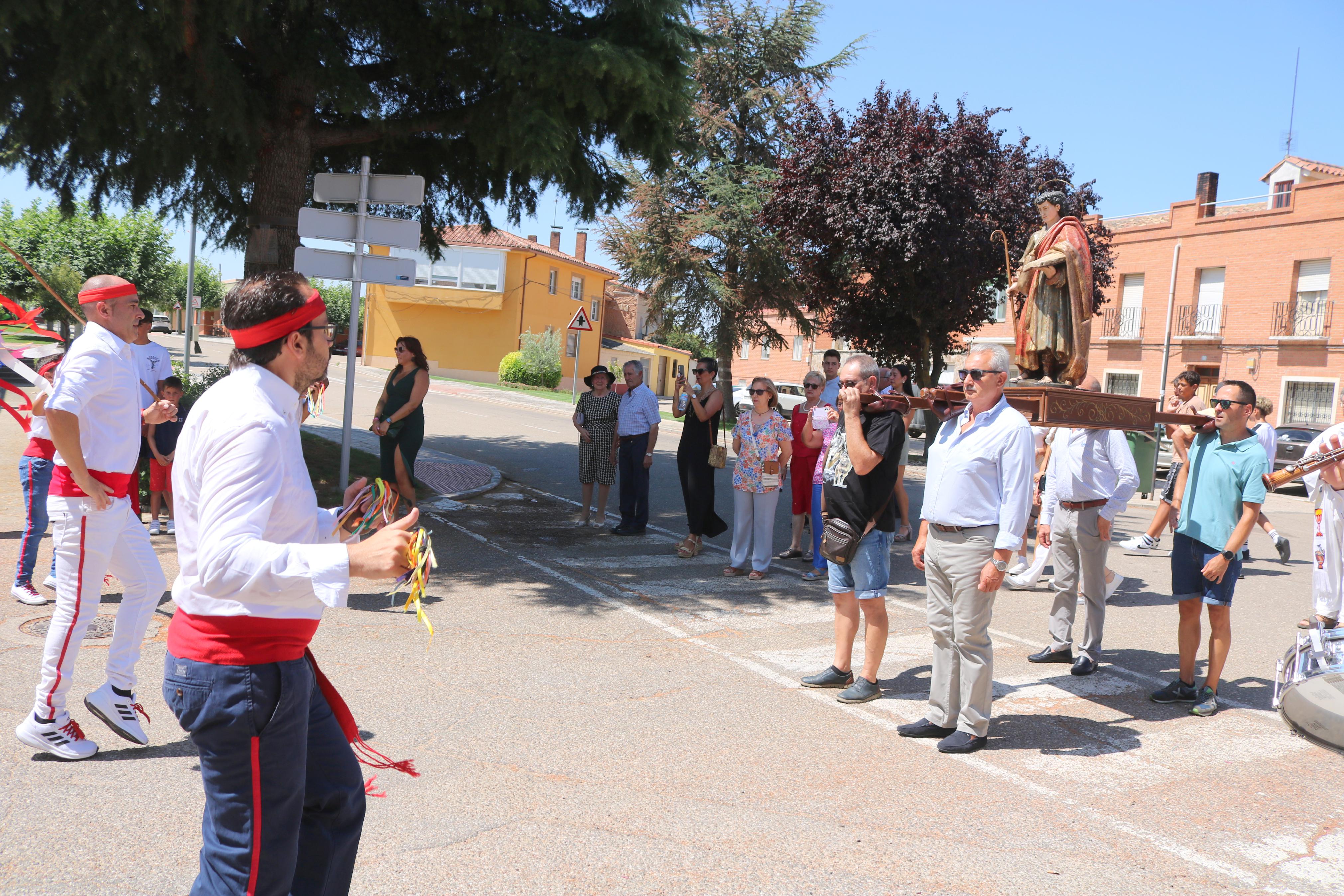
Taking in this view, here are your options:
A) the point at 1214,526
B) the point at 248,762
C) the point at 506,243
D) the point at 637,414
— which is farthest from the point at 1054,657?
the point at 506,243

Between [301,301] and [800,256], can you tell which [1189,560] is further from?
[800,256]

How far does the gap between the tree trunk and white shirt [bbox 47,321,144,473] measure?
6.06 meters

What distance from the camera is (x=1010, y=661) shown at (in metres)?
6.52

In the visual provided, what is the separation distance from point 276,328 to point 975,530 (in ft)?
12.0

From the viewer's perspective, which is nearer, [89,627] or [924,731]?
[924,731]

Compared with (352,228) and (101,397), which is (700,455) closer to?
(352,228)

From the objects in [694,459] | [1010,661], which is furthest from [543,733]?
[694,459]

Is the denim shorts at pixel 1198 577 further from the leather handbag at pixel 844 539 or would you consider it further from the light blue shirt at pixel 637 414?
the light blue shirt at pixel 637 414

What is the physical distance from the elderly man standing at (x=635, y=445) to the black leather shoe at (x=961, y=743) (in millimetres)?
5788

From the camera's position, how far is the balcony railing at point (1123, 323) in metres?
32.6

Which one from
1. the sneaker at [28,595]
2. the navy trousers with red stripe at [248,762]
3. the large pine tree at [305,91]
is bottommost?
the sneaker at [28,595]

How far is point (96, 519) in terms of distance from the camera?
4223 millimetres

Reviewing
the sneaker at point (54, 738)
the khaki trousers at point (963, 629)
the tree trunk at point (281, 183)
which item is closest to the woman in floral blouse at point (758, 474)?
the khaki trousers at point (963, 629)

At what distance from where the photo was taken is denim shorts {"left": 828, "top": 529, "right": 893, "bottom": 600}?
544 centimetres
